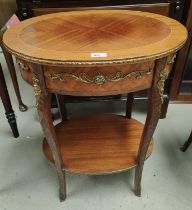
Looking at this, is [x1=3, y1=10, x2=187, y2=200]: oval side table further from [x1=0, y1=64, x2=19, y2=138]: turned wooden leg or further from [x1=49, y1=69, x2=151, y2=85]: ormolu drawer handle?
[x1=0, y1=64, x2=19, y2=138]: turned wooden leg

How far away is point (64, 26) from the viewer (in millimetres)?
832

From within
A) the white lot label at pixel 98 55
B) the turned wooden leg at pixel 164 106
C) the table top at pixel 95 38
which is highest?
Answer: the white lot label at pixel 98 55

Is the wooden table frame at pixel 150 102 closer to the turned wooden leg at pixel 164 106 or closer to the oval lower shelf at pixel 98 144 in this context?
the oval lower shelf at pixel 98 144

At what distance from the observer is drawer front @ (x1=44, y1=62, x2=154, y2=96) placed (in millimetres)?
625

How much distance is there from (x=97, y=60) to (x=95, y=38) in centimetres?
17

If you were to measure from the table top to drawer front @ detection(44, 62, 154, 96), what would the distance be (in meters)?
0.04

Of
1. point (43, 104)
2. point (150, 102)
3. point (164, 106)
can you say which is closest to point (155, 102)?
point (150, 102)

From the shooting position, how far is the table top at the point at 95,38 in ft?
1.97

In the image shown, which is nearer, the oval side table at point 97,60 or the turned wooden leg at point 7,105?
the oval side table at point 97,60

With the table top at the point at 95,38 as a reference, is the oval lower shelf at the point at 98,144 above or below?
below

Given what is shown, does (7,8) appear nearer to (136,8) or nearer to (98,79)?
(136,8)

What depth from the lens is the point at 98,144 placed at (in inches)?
41.3

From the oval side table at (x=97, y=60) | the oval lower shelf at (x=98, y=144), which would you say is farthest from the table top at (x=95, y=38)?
the oval lower shelf at (x=98, y=144)

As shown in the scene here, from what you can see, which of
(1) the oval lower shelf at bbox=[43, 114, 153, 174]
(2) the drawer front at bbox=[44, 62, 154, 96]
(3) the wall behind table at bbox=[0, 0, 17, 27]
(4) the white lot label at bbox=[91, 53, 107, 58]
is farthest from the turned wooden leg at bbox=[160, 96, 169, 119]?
(3) the wall behind table at bbox=[0, 0, 17, 27]
